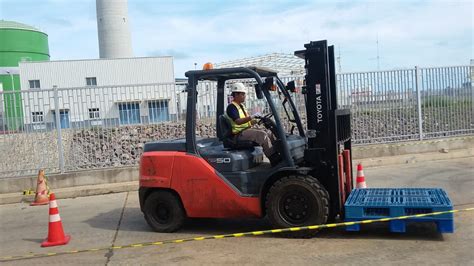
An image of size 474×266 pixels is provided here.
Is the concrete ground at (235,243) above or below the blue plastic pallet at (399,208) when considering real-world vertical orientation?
below

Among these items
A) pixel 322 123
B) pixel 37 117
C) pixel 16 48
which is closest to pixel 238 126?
pixel 322 123

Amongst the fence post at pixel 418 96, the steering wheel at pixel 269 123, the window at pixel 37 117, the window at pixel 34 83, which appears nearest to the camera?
the steering wheel at pixel 269 123

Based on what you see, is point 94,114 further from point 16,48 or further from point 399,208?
point 16,48

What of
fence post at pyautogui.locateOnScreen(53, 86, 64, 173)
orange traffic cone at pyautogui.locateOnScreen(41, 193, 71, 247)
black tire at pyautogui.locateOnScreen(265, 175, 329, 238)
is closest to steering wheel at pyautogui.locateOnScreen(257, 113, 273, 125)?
black tire at pyautogui.locateOnScreen(265, 175, 329, 238)

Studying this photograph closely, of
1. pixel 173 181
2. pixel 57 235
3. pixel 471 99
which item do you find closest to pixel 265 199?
pixel 173 181

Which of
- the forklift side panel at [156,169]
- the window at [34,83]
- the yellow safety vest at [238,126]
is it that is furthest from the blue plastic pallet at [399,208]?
the window at [34,83]

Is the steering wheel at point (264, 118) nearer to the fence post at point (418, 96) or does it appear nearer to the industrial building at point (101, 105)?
the industrial building at point (101, 105)

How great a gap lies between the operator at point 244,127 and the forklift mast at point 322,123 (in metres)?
0.49

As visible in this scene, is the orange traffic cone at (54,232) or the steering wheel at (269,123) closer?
the steering wheel at (269,123)

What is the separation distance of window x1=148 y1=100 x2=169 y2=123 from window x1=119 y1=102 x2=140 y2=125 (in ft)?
1.07

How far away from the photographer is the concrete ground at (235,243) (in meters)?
5.07

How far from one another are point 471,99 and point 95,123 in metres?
10.4

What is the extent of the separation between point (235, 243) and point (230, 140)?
1.40m

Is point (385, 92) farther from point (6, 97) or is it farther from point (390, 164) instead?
point (6, 97)
